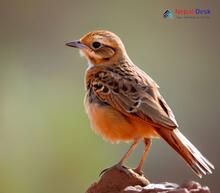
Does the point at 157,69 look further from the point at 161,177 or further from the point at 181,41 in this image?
the point at 161,177

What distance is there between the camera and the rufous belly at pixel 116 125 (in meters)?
6.86

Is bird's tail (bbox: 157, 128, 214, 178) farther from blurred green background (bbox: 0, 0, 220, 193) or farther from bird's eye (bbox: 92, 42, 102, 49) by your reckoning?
blurred green background (bbox: 0, 0, 220, 193)

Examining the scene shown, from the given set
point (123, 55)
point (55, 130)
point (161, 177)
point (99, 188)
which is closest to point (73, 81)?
point (55, 130)

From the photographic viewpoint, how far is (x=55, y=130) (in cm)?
1085

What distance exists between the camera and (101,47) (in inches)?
296

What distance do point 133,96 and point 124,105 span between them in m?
0.10

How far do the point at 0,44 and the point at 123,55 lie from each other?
5.02 meters
